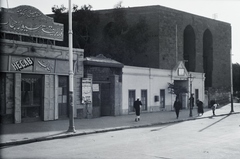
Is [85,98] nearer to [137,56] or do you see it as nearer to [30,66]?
[30,66]

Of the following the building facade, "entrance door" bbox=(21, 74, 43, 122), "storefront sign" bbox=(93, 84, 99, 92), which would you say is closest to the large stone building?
"storefront sign" bbox=(93, 84, 99, 92)

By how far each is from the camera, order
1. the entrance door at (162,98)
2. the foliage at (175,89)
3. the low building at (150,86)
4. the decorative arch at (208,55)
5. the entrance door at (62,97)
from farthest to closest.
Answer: the decorative arch at (208,55)
the entrance door at (162,98)
the foliage at (175,89)
the low building at (150,86)
the entrance door at (62,97)

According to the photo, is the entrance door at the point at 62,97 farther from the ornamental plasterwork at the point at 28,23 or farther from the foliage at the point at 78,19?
the foliage at the point at 78,19

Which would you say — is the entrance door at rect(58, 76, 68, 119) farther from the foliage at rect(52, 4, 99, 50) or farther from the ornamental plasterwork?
the foliage at rect(52, 4, 99, 50)

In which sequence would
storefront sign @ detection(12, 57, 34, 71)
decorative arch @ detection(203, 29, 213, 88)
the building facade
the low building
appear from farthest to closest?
decorative arch @ detection(203, 29, 213, 88) < the low building < storefront sign @ detection(12, 57, 34, 71) < the building facade

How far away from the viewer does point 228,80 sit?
59625 millimetres

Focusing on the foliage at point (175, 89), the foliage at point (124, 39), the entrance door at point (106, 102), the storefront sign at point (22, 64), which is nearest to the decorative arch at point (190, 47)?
the foliage at point (124, 39)

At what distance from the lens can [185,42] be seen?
51875 millimetres

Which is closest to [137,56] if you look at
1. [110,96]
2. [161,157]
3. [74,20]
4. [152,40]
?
[152,40]

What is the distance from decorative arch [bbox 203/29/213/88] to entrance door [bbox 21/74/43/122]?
4027 cm

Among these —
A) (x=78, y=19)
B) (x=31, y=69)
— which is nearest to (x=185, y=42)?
(x=78, y=19)

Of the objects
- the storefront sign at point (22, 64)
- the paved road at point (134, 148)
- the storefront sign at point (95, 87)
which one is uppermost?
the storefront sign at point (22, 64)

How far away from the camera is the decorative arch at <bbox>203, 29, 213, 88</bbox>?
55.4m

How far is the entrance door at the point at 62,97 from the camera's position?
21.8m
